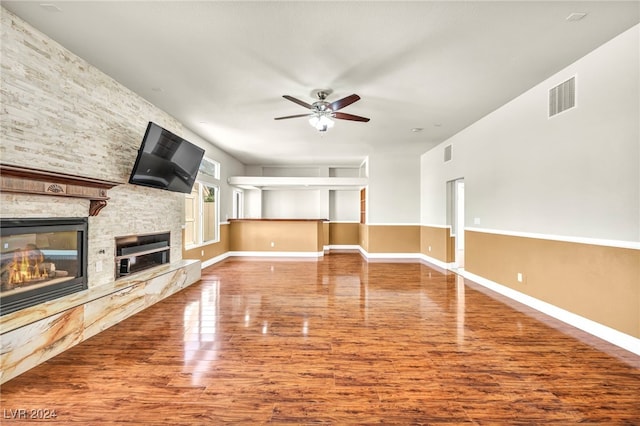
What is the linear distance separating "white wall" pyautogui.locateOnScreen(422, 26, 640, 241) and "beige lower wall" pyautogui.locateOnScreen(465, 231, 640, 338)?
0.61 feet

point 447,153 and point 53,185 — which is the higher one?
point 447,153

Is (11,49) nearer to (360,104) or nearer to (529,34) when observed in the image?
(360,104)

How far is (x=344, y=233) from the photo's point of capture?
33.9 feet

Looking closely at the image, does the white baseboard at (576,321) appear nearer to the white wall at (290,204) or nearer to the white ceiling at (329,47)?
the white ceiling at (329,47)

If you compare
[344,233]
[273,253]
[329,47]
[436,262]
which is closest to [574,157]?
[329,47]

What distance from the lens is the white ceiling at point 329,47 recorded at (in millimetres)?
2414

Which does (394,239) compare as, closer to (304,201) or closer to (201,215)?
(304,201)

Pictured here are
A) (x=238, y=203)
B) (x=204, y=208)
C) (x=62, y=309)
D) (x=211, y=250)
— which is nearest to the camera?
(x=62, y=309)

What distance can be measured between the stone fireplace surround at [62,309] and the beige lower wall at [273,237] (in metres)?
4.59

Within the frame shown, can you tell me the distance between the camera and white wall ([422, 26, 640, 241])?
2.74 metres

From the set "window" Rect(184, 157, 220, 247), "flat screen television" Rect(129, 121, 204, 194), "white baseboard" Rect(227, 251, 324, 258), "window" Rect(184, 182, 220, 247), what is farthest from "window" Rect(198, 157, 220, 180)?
"white baseboard" Rect(227, 251, 324, 258)

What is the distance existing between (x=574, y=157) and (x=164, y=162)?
5.14 meters

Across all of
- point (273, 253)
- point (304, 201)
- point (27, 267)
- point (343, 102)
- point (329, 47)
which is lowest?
point (273, 253)

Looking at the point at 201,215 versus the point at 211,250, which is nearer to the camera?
the point at 201,215
